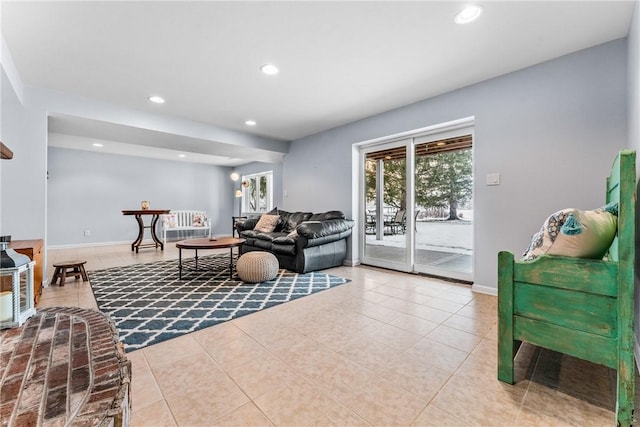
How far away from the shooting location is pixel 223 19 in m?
2.11

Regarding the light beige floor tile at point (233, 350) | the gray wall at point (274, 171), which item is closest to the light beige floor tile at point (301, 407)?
the light beige floor tile at point (233, 350)

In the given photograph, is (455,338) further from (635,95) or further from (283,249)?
(283,249)

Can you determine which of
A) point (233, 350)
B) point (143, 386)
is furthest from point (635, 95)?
point (143, 386)

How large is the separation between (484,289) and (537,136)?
65.5 inches

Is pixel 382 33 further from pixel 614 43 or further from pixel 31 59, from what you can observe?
pixel 31 59

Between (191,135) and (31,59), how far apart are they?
1990 millimetres

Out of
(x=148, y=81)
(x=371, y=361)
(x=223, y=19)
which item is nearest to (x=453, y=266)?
(x=371, y=361)

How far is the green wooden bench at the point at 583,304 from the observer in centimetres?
121

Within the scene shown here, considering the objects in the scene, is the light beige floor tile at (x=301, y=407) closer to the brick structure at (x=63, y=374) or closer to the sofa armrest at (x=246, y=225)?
the brick structure at (x=63, y=374)

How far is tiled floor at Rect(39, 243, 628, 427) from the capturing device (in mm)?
1296

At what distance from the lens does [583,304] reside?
1.35m

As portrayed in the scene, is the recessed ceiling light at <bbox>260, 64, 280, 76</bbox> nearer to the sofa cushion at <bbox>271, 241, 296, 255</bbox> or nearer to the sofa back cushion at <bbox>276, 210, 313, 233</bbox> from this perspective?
the sofa cushion at <bbox>271, 241, 296, 255</bbox>

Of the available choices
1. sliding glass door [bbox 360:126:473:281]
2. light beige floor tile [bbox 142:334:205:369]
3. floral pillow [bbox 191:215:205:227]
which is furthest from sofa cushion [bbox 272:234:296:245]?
floral pillow [bbox 191:215:205:227]

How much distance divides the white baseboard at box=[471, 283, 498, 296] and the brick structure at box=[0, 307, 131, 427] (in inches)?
130
